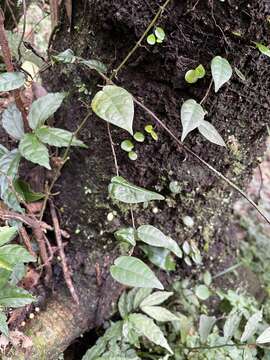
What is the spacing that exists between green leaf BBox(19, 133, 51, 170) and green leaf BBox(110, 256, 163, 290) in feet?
0.93

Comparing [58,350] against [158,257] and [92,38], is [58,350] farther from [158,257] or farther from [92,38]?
[92,38]

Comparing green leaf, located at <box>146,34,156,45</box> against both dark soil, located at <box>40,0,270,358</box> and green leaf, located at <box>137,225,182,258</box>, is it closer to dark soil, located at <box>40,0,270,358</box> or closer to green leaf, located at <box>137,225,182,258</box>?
dark soil, located at <box>40,0,270,358</box>

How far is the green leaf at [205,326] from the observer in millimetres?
1310

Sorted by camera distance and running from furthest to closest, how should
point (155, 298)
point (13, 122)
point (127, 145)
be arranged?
point (155, 298) → point (127, 145) → point (13, 122)

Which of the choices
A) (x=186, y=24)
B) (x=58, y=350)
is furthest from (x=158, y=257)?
(x=186, y=24)

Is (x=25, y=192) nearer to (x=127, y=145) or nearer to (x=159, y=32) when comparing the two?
(x=127, y=145)

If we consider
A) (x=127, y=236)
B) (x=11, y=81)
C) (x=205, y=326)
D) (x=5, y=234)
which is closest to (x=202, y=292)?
(x=205, y=326)

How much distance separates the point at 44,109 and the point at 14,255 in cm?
36

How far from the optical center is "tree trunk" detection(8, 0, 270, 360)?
984 mm

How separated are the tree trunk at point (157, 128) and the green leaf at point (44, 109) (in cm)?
17

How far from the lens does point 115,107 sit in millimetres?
856

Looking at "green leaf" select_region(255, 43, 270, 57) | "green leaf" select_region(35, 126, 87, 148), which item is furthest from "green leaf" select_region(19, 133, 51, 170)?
"green leaf" select_region(255, 43, 270, 57)

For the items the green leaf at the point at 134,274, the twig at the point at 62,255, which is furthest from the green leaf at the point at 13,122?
the green leaf at the point at 134,274

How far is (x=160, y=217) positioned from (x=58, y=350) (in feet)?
1.62
